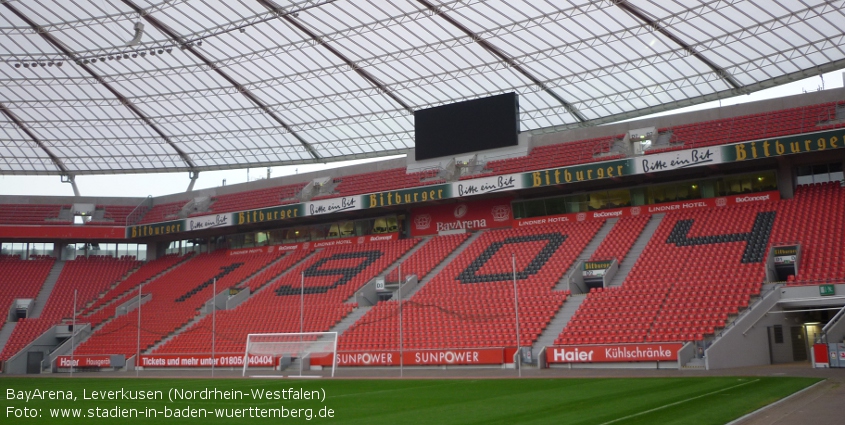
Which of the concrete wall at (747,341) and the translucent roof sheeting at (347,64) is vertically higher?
the translucent roof sheeting at (347,64)

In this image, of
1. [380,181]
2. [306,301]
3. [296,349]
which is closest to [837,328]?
[296,349]

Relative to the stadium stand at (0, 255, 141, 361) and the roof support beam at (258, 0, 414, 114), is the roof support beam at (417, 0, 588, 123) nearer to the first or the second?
the roof support beam at (258, 0, 414, 114)

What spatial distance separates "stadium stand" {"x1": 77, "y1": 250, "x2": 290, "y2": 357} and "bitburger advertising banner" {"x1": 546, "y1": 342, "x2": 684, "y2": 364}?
74.1 feet

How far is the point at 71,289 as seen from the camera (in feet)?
167

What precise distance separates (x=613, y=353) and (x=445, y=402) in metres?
12.2

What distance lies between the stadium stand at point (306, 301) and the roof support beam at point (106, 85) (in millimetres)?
13687

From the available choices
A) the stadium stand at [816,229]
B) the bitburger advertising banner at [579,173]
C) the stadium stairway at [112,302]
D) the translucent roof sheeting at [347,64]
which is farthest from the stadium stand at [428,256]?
the stadium stairway at [112,302]

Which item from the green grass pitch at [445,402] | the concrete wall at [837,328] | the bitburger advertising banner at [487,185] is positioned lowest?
the green grass pitch at [445,402]

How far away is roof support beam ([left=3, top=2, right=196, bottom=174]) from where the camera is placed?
40531 millimetres

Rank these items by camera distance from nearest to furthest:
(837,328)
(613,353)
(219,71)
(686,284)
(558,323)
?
(837,328), (613,353), (686,284), (558,323), (219,71)

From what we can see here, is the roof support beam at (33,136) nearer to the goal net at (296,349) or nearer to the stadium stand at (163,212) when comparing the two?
the stadium stand at (163,212)

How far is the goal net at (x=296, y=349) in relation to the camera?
3225cm

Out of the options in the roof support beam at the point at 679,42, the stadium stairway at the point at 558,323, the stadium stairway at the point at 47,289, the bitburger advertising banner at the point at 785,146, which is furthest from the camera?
the stadium stairway at the point at 47,289

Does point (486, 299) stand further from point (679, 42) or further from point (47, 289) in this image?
point (47, 289)
